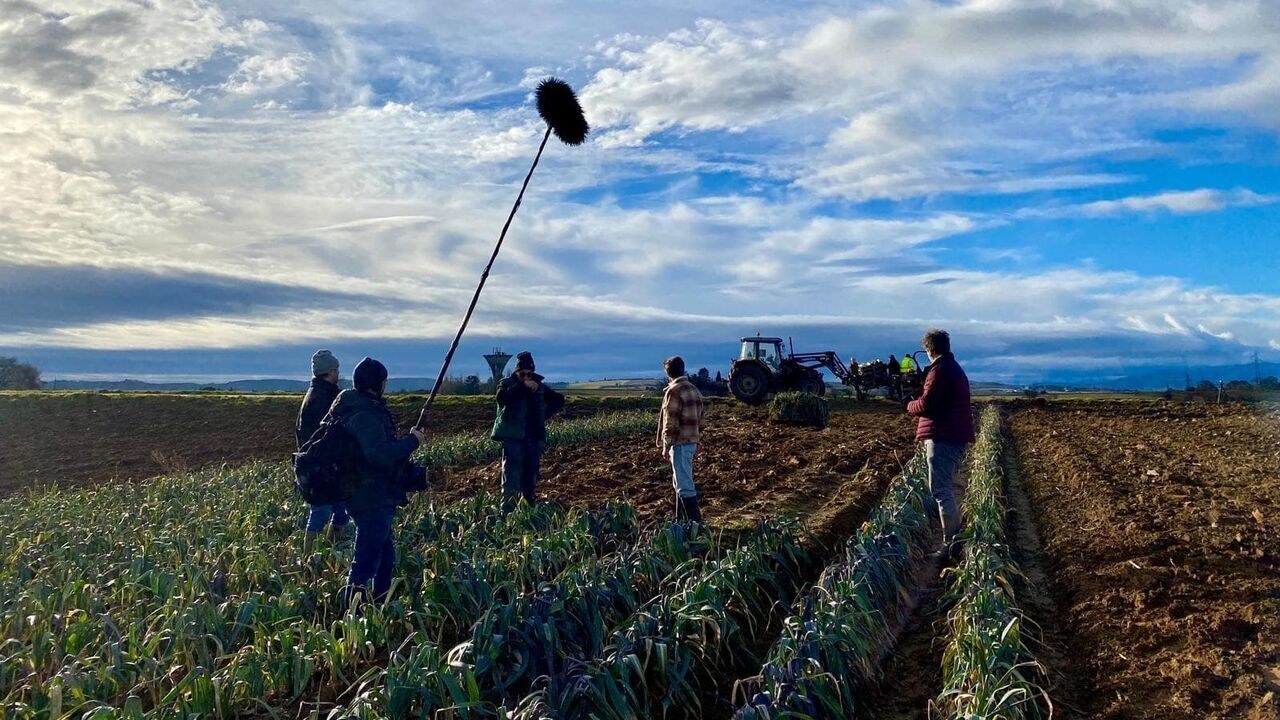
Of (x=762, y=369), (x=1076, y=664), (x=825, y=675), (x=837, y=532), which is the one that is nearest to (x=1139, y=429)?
(x=762, y=369)

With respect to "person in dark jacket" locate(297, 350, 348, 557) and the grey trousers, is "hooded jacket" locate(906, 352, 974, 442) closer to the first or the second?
the grey trousers

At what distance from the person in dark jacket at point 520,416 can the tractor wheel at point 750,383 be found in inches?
662

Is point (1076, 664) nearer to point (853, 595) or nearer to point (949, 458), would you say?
point (853, 595)

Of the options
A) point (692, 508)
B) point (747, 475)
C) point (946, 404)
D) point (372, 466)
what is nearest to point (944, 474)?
point (946, 404)

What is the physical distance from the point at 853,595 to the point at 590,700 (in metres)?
1.85

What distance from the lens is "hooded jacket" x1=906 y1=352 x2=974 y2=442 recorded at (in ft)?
23.3

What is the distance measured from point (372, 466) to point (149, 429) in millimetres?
21294

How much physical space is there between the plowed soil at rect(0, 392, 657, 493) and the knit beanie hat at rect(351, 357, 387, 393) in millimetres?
9569

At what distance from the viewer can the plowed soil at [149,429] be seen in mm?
16281

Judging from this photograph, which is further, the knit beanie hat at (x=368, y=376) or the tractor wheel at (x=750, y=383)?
the tractor wheel at (x=750, y=383)

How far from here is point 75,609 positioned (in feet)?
16.7

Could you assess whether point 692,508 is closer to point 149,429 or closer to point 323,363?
point 323,363

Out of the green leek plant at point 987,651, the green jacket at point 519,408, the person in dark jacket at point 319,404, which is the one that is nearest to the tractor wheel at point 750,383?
the green jacket at point 519,408

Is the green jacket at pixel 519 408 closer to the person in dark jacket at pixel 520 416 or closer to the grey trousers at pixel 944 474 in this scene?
the person in dark jacket at pixel 520 416
